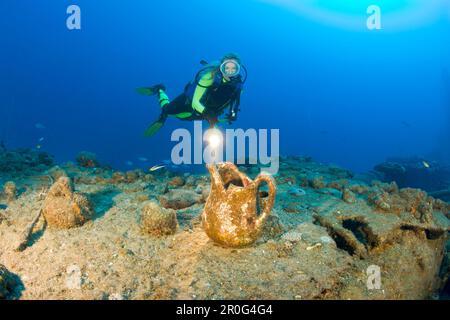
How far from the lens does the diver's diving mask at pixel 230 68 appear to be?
6.99 meters

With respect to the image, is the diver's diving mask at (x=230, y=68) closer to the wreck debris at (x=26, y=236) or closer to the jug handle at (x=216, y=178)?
the jug handle at (x=216, y=178)

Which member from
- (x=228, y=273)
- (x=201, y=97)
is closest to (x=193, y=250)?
(x=228, y=273)

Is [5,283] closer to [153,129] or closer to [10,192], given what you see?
[10,192]

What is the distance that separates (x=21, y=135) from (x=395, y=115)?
134 m

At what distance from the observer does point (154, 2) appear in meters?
114

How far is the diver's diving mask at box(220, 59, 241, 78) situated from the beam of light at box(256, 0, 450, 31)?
261ft

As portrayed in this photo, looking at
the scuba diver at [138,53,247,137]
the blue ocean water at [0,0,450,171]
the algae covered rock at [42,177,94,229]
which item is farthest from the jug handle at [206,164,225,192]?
the blue ocean water at [0,0,450,171]

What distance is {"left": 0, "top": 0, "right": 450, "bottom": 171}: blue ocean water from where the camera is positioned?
87.9 m

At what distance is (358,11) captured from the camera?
95750 mm

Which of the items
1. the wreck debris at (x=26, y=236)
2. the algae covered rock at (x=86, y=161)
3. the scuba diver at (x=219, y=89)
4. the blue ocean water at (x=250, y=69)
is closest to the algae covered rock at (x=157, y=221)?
the wreck debris at (x=26, y=236)

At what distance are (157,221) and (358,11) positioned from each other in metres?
114

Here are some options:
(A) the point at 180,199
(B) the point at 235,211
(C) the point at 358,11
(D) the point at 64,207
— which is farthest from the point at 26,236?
(C) the point at 358,11

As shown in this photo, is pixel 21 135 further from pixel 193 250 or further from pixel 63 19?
pixel 193 250

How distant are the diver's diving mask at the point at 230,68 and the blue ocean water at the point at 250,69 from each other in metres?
60.7
